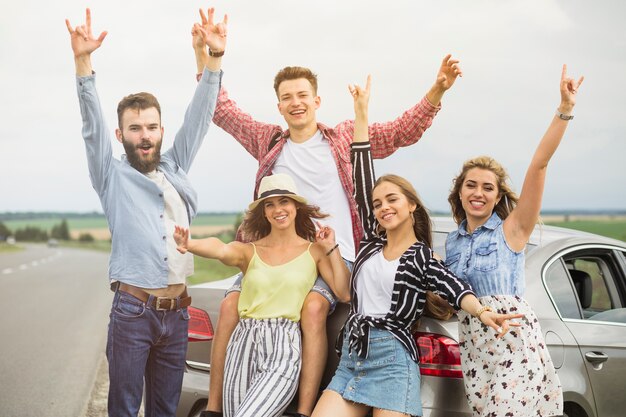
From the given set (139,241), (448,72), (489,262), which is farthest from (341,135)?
(139,241)

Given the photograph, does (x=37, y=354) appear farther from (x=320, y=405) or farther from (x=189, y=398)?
(x=320, y=405)

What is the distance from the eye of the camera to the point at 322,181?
4441 millimetres

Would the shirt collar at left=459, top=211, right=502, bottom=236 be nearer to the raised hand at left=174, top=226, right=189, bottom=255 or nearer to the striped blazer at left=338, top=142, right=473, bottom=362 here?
the striped blazer at left=338, top=142, right=473, bottom=362

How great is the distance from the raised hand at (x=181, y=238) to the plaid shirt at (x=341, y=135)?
817 millimetres

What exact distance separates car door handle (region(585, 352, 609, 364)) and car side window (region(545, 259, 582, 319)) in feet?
0.72

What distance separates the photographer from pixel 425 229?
391cm

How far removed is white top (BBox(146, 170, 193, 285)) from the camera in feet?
13.0

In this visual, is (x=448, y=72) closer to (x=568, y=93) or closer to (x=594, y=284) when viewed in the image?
(x=568, y=93)

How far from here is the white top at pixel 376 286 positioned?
3.64 metres

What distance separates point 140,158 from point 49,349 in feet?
27.5

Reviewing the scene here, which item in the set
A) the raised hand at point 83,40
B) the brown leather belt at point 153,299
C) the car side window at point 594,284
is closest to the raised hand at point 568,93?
the car side window at point 594,284

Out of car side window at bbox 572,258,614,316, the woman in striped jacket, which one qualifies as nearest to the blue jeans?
the woman in striped jacket

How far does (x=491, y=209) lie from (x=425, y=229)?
331 mm

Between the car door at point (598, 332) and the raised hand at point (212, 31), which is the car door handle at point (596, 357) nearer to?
the car door at point (598, 332)
